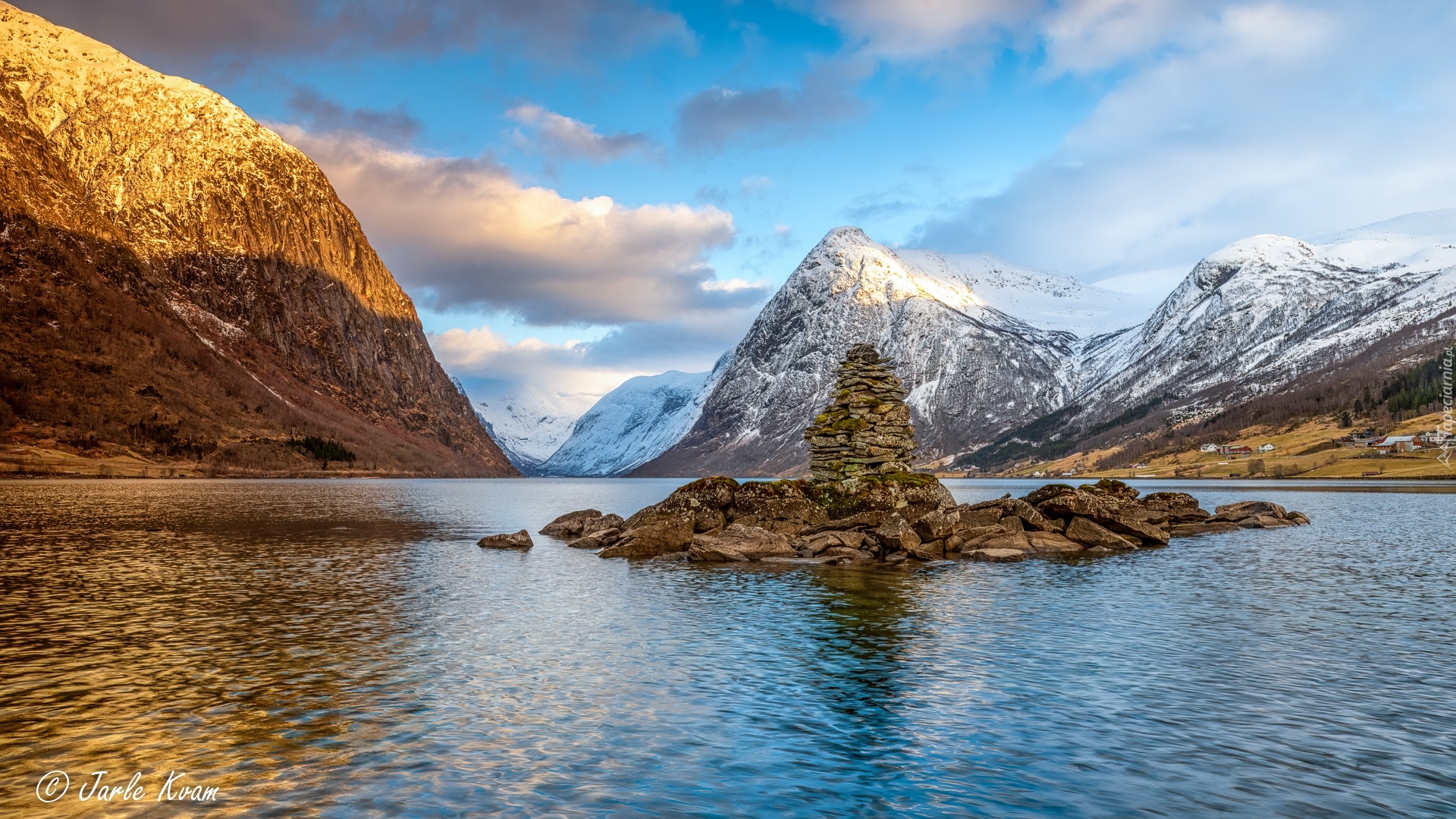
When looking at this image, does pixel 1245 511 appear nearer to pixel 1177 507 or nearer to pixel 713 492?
pixel 1177 507

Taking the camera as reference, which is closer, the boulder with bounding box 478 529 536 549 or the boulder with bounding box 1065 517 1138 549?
the boulder with bounding box 1065 517 1138 549

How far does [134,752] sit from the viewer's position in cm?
1496

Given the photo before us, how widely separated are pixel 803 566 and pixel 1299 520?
58371 millimetres

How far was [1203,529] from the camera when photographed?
7581 cm

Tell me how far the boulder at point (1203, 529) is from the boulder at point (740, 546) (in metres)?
37.1

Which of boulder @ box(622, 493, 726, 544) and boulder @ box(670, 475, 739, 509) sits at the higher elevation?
boulder @ box(670, 475, 739, 509)

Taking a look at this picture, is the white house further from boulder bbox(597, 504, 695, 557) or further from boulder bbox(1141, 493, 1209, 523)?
boulder bbox(597, 504, 695, 557)

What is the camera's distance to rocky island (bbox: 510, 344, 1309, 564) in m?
53.3

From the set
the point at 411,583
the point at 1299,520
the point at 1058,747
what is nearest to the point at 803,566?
the point at 411,583

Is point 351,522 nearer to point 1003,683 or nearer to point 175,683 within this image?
point 175,683

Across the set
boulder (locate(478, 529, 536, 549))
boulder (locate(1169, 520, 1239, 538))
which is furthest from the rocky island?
boulder (locate(478, 529, 536, 549))

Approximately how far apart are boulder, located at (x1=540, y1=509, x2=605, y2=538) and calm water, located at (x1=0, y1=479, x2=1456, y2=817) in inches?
1145

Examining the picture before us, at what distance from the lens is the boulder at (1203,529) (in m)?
72.0

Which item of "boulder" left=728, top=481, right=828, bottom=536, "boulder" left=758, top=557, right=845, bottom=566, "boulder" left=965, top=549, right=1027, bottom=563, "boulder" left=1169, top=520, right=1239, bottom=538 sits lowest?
"boulder" left=1169, top=520, right=1239, bottom=538
